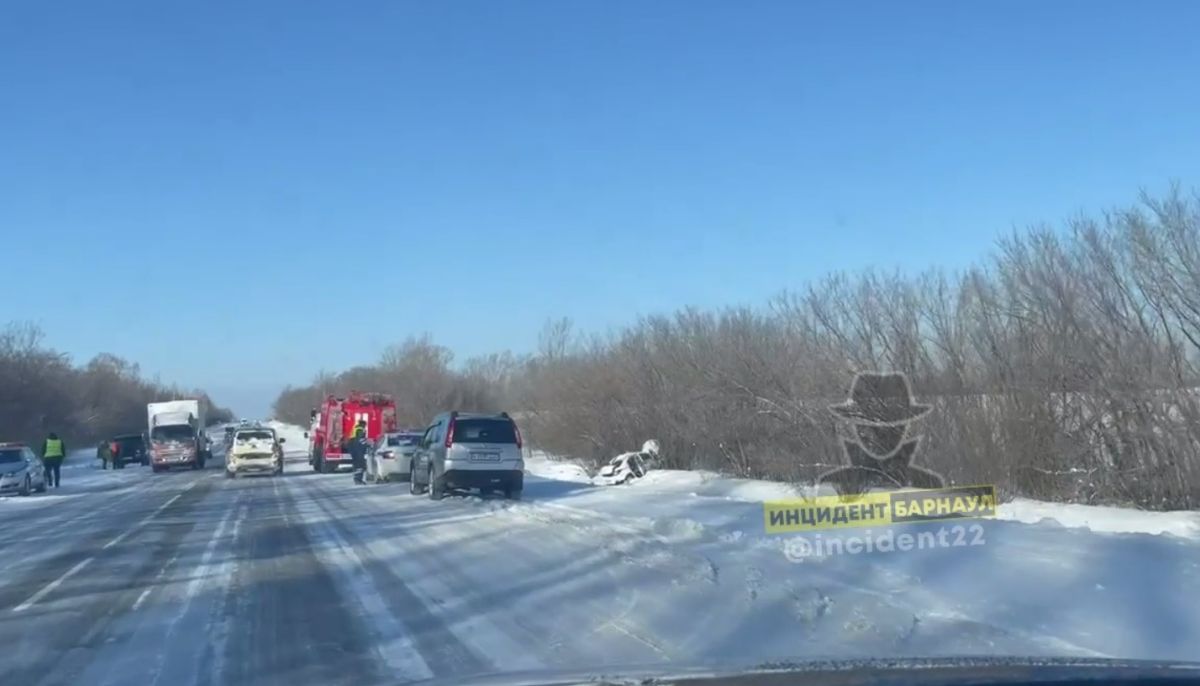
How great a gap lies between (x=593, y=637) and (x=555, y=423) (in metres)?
32.6

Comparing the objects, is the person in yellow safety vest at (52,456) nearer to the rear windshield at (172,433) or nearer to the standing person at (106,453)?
the rear windshield at (172,433)

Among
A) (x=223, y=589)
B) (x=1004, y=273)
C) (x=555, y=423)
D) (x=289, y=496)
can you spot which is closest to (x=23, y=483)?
(x=289, y=496)

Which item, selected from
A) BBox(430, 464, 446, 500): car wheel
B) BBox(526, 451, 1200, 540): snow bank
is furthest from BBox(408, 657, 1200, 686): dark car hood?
BBox(430, 464, 446, 500): car wheel

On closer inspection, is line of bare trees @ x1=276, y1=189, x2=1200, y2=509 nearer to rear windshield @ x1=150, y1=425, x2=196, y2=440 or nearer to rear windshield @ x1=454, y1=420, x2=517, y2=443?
rear windshield @ x1=454, y1=420, x2=517, y2=443

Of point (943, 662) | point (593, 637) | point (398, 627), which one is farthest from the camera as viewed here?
point (398, 627)

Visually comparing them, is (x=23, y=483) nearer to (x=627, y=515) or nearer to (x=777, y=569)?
(x=627, y=515)

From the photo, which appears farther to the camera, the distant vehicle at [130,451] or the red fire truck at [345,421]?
the distant vehicle at [130,451]

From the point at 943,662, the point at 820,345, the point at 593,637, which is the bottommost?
the point at 593,637

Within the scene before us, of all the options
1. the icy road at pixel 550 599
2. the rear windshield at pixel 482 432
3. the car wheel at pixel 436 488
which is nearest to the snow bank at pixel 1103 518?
the icy road at pixel 550 599

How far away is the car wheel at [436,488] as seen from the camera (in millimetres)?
25606

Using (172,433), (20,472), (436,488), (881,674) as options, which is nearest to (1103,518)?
(881,674)

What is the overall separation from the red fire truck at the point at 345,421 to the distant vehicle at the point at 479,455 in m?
18.7

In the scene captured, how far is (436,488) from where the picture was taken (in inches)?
1022

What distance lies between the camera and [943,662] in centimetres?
480
